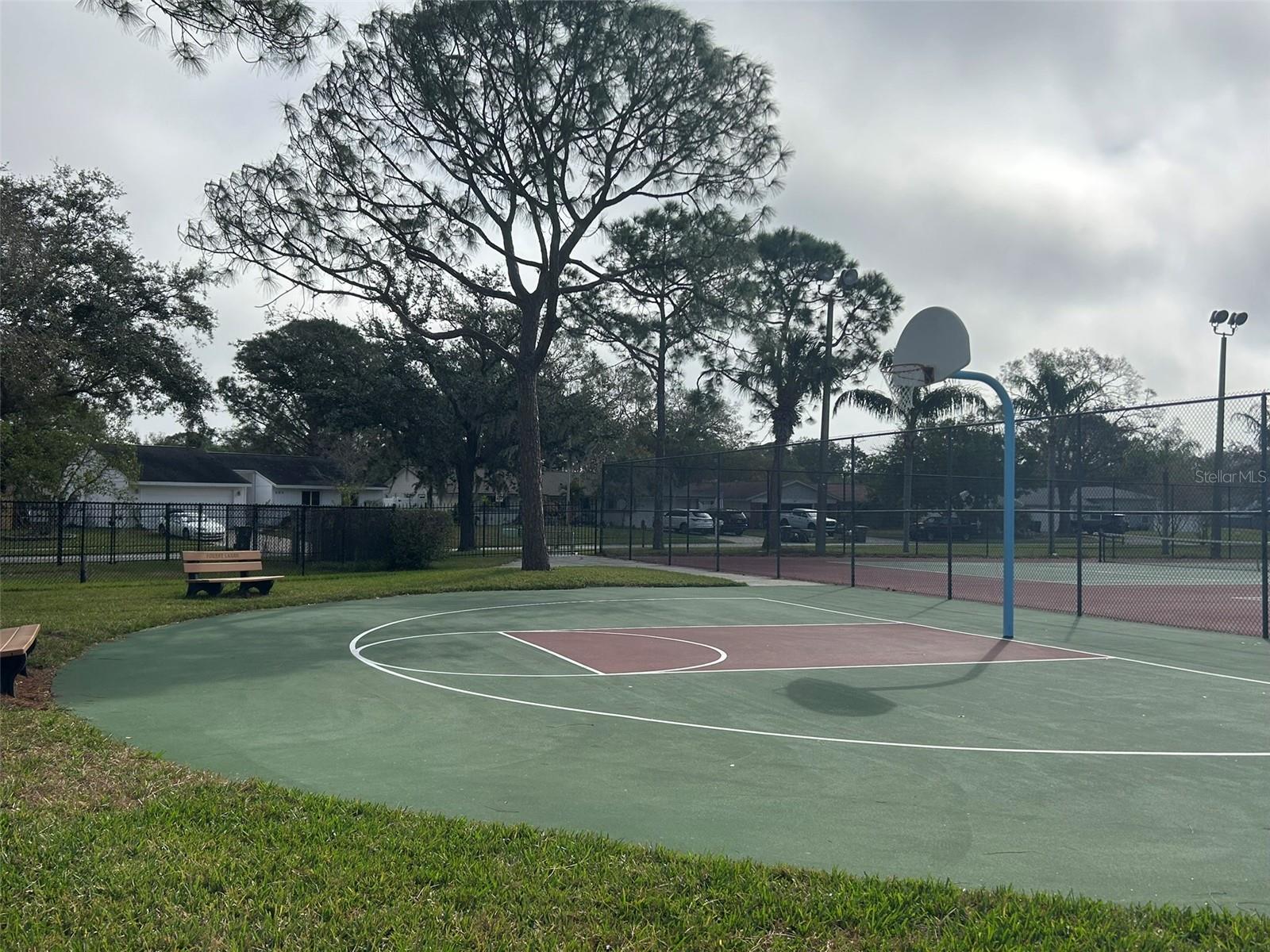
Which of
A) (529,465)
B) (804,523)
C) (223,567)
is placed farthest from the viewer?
(804,523)

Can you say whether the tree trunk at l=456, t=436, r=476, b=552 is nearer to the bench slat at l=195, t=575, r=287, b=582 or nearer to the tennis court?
the tennis court

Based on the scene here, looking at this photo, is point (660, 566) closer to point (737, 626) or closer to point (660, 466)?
point (660, 466)

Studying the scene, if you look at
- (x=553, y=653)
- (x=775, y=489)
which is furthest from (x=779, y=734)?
(x=775, y=489)

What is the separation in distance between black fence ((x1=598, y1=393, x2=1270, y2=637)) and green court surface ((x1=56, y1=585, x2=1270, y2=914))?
4729 millimetres

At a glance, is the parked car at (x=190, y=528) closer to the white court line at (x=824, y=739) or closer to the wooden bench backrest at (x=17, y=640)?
the wooden bench backrest at (x=17, y=640)

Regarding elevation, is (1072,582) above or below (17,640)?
below

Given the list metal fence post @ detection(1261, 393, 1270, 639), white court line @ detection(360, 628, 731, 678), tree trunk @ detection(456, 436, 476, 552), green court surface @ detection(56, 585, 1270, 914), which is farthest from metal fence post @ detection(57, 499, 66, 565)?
metal fence post @ detection(1261, 393, 1270, 639)

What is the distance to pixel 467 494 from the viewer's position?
108 ft

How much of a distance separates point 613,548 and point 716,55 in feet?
52.9

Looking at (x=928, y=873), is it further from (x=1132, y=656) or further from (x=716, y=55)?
(x=716, y=55)

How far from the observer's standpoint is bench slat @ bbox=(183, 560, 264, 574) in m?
16.9

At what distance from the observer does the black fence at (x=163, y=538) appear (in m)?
21.2

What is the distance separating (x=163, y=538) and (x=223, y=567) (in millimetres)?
9289

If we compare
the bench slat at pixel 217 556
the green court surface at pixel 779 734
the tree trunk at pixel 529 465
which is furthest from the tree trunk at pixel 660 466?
the green court surface at pixel 779 734
